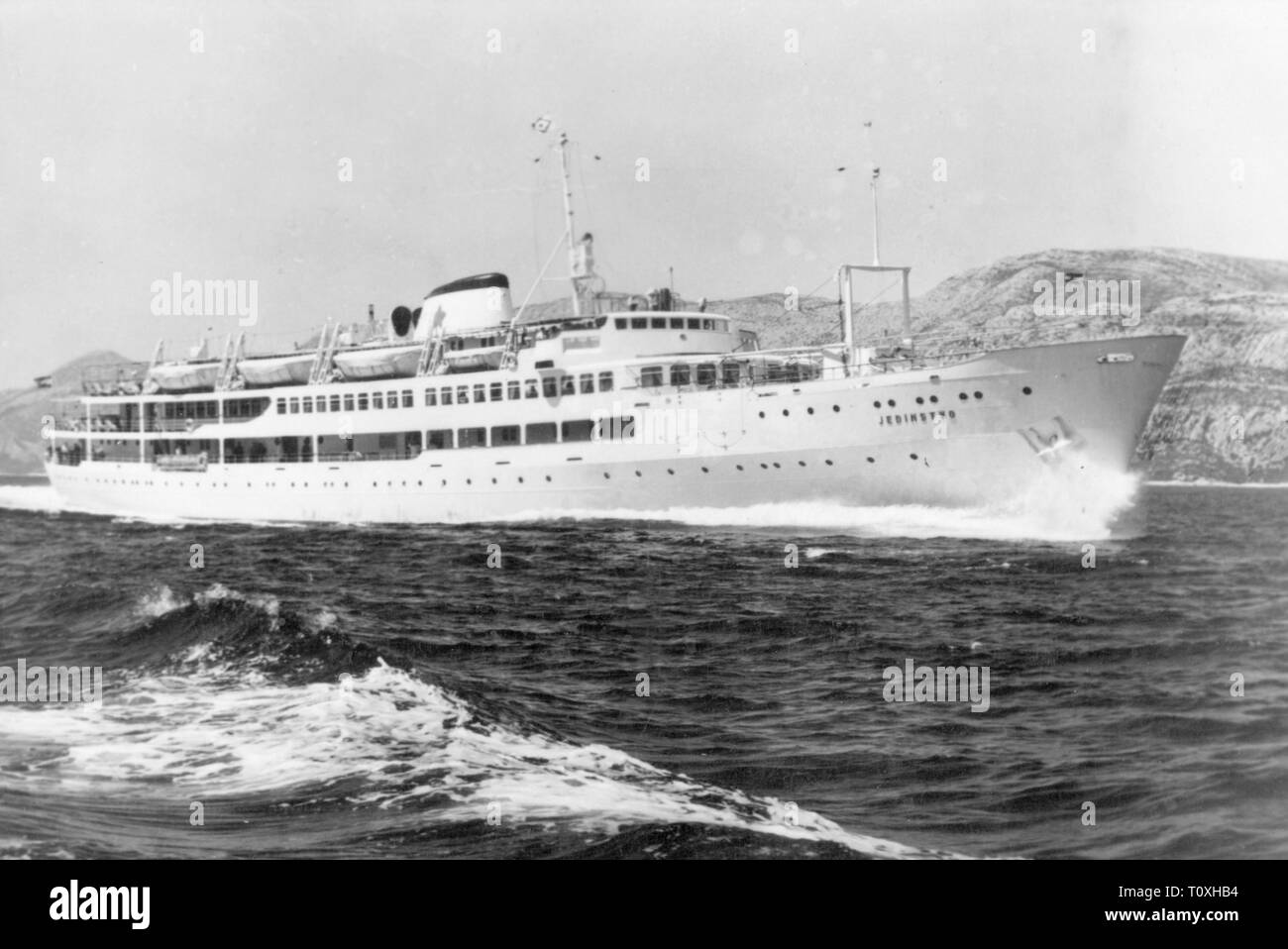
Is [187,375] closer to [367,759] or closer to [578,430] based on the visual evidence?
[578,430]

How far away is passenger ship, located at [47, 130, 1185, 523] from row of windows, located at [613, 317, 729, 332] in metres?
0.07

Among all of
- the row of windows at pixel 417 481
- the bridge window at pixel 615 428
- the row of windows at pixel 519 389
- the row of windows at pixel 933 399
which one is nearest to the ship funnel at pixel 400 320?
the row of windows at pixel 519 389

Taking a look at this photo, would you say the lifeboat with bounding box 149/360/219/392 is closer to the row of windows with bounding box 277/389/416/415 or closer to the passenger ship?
the passenger ship

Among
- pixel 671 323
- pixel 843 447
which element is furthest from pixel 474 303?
pixel 843 447

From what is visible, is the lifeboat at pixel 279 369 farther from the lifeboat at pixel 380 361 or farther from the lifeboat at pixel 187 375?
the lifeboat at pixel 187 375

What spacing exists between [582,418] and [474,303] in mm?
6983

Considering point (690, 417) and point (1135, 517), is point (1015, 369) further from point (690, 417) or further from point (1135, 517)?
point (690, 417)

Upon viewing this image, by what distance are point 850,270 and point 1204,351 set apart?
66.6m

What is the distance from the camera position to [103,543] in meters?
26.7

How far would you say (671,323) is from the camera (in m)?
30.4

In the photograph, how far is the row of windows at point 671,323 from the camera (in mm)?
29828

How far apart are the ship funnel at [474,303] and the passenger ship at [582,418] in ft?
0.24
